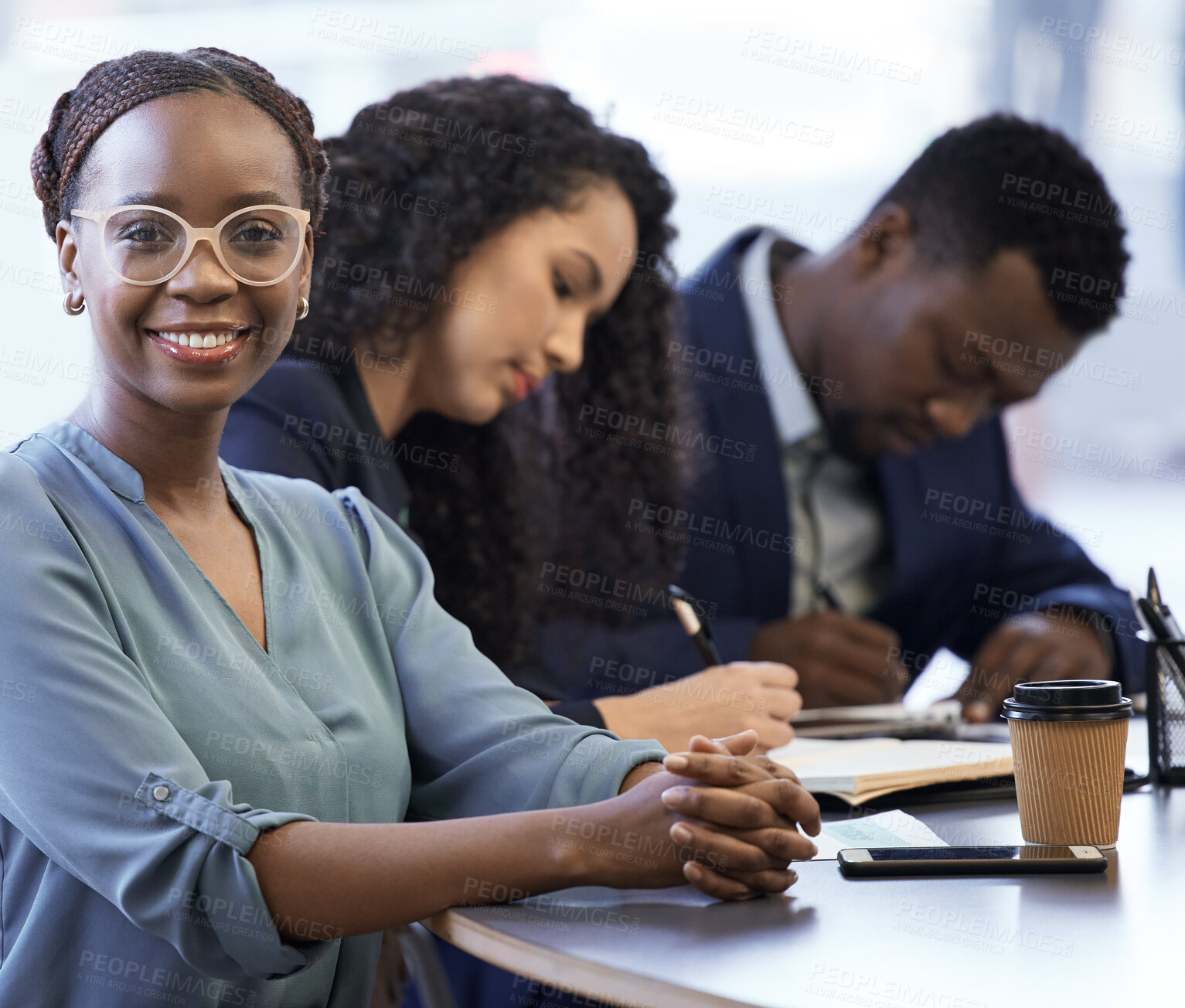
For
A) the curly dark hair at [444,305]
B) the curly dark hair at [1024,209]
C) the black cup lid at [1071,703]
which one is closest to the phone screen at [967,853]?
→ the black cup lid at [1071,703]

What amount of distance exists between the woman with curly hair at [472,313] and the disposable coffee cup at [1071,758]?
56 cm

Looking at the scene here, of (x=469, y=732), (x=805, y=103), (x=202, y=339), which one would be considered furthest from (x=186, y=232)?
(x=805, y=103)

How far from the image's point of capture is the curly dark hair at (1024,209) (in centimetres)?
216

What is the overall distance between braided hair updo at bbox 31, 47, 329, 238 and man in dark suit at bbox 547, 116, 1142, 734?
120 cm

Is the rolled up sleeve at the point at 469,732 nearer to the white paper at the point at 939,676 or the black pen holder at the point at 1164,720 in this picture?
the black pen holder at the point at 1164,720

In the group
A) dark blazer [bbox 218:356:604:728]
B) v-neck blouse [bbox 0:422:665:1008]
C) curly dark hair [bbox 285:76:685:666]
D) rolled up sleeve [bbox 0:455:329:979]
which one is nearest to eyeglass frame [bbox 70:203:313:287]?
v-neck blouse [bbox 0:422:665:1008]

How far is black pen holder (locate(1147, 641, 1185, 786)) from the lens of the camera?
4.33 ft

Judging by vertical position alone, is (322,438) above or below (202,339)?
above

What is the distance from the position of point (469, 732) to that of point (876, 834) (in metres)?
0.38

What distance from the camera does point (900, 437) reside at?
2.46m

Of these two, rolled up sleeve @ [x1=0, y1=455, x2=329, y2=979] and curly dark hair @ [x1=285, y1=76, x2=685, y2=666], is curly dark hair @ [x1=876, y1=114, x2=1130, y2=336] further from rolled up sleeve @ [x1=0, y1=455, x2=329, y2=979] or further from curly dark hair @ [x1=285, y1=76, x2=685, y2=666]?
rolled up sleeve @ [x1=0, y1=455, x2=329, y2=979]

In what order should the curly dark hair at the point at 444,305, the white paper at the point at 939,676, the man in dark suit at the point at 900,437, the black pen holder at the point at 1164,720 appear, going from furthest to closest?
the white paper at the point at 939,676 → the man in dark suit at the point at 900,437 → the curly dark hair at the point at 444,305 → the black pen holder at the point at 1164,720

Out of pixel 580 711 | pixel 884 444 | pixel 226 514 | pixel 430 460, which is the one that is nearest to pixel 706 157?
pixel 884 444

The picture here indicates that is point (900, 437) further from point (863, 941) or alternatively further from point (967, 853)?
point (863, 941)
